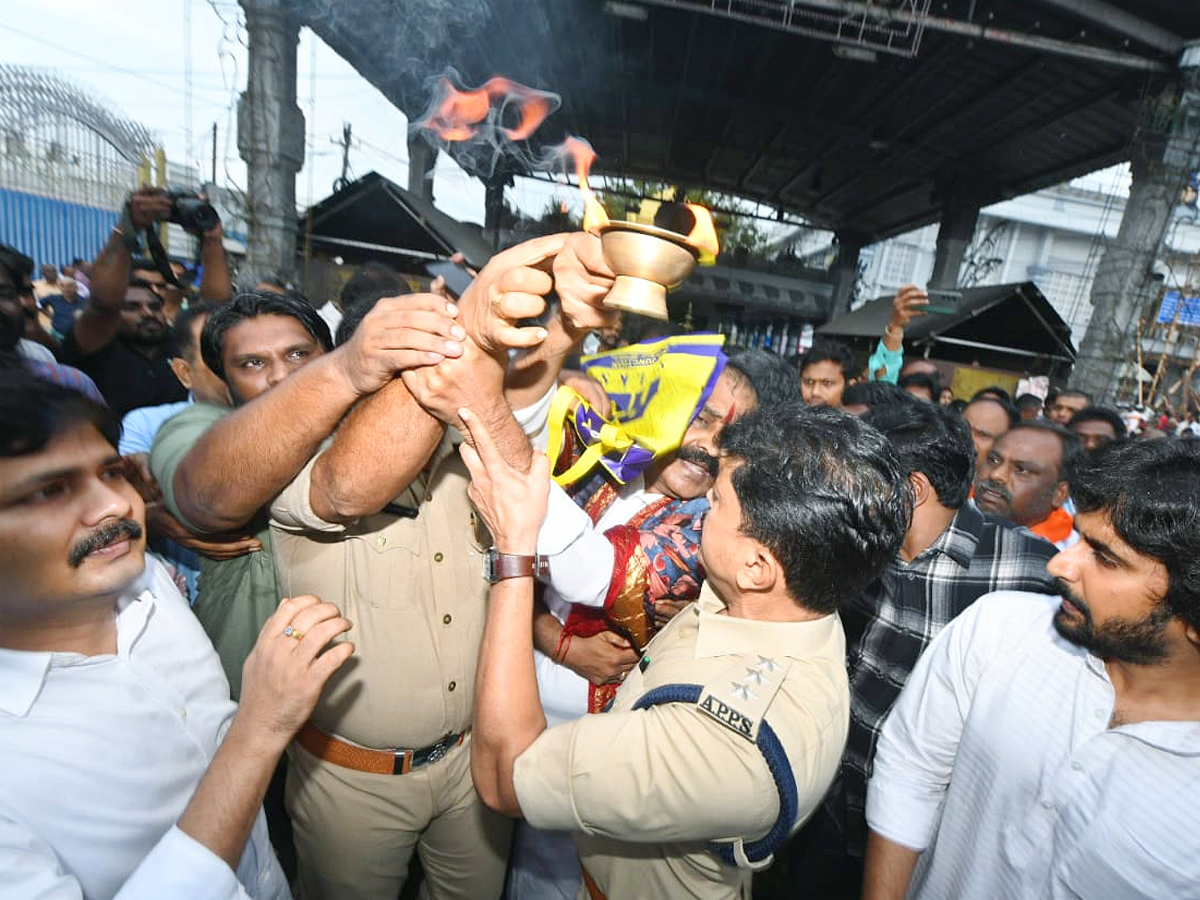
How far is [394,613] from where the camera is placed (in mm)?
1824

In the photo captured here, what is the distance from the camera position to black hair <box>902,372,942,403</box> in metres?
5.96

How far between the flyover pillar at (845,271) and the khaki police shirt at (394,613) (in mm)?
20035

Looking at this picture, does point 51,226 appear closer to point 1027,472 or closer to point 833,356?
point 833,356

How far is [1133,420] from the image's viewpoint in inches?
336

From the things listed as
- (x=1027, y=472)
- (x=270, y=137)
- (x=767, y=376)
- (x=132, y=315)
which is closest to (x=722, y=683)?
(x=767, y=376)

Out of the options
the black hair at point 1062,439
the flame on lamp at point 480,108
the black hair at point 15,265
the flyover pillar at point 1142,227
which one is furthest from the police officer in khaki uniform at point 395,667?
the flyover pillar at point 1142,227

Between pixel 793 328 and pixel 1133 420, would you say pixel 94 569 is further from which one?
pixel 793 328

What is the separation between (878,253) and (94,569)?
33532mm

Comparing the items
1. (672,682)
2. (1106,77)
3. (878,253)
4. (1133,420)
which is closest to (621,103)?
(1106,77)

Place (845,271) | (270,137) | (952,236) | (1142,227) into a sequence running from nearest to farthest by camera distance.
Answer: (270,137), (1142,227), (952,236), (845,271)

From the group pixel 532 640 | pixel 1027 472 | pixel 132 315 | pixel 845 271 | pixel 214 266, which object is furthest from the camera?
pixel 845 271

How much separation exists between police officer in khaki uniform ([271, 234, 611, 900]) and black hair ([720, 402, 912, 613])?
0.59 meters

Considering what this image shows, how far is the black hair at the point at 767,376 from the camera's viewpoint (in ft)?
8.77

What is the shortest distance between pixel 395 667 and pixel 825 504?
4.40 ft
